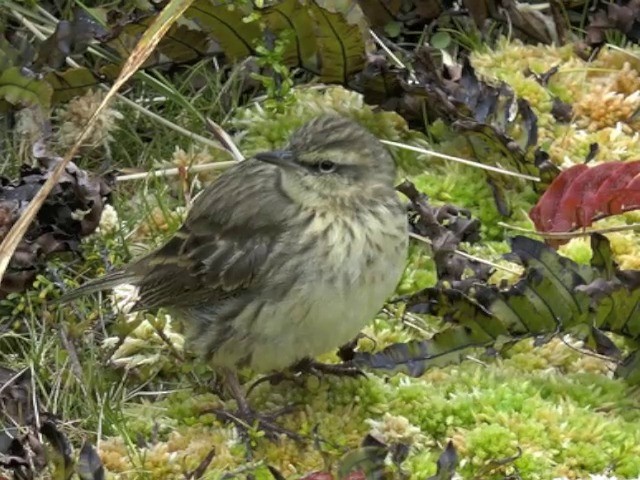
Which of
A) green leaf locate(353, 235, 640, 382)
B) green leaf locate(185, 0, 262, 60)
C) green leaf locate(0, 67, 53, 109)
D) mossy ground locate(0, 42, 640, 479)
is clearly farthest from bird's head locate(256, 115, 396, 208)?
green leaf locate(0, 67, 53, 109)

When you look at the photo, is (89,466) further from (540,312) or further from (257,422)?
(540,312)

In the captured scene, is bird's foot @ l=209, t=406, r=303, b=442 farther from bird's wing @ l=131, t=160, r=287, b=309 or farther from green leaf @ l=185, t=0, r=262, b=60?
green leaf @ l=185, t=0, r=262, b=60

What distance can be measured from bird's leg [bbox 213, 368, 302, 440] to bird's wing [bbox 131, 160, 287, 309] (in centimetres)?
29

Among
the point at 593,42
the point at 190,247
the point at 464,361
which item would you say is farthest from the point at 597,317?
the point at 593,42

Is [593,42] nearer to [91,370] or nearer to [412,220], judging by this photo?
[412,220]

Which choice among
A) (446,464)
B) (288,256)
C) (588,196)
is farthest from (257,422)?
(588,196)

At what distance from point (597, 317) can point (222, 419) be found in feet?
4.09

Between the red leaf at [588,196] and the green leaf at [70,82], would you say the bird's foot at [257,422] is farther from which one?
the green leaf at [70,82]

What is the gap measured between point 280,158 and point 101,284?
88 centimetres

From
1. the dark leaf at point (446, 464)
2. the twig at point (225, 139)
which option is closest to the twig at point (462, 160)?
the twig at point (225, 139)

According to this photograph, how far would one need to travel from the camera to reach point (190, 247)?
15.2 feet

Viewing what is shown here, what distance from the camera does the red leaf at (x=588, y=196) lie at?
A: 4.25 metres

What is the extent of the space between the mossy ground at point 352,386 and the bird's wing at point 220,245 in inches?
10.8

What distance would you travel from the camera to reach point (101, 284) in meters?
4.78
